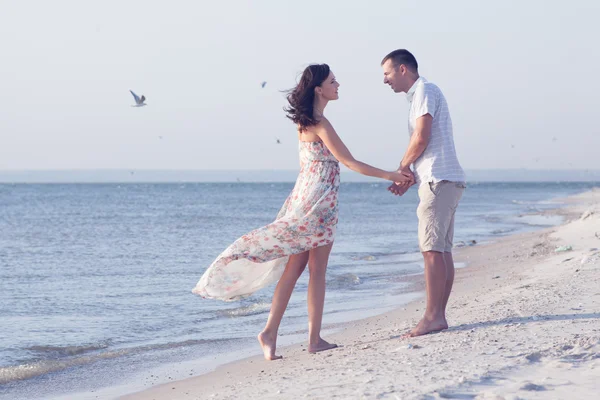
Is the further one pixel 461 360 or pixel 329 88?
pixel 329 88

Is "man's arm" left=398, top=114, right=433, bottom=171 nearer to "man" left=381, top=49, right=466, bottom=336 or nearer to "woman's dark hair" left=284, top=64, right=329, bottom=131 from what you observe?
"man" left=381, top=49, right=466, bottom=336

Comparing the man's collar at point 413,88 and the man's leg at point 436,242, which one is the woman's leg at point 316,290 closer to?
the man's leg at point 436,242

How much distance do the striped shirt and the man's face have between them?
97 mm

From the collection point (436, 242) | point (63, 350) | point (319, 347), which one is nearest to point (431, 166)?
point (436, 242)

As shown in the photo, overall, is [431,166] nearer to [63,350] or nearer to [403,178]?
[403,178]

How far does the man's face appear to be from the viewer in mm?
5020

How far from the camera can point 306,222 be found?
4871mm

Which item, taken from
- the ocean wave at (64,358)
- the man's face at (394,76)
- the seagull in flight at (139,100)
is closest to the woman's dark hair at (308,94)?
the man's face at (394,76)

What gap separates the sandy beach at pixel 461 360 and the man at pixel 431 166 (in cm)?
33

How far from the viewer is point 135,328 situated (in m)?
7.39

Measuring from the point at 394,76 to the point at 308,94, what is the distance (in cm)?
60

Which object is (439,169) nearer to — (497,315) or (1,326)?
(497,315)

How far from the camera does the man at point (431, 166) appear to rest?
194 inches

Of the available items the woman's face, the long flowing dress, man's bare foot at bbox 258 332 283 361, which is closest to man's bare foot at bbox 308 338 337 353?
man's bare foot at bbox 258 332 283 361
